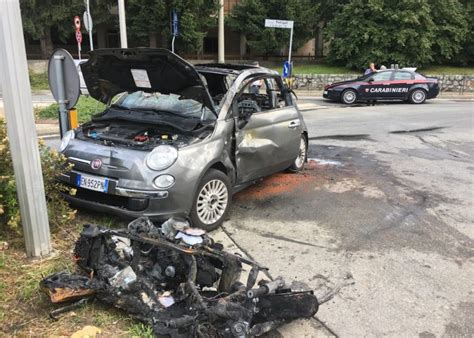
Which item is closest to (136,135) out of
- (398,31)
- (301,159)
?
(301,159)

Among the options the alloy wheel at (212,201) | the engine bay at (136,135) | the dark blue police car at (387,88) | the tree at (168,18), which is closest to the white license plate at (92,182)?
the engine bay at (136,135)

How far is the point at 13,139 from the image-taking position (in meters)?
3.56

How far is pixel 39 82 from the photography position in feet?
87.6

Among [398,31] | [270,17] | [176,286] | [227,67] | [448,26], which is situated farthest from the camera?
[270,17]

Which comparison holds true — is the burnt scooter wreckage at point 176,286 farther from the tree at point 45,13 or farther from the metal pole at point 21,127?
the tree at point 45,13

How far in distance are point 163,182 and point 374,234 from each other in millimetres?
2376

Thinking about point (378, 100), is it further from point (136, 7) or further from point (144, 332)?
point (144, 332)

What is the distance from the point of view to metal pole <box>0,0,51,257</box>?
338 centimetres

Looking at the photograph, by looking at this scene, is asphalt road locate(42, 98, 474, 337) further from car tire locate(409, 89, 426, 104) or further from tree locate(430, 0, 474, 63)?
tree locate(430, 0, 474, 63)

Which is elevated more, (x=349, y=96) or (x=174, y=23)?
(x=174, y=23)

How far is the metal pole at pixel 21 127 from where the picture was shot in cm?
338

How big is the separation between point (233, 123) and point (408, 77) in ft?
53.2

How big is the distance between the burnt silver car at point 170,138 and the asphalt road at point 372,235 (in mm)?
552

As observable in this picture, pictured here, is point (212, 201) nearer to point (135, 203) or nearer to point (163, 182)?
point (163, 182)
